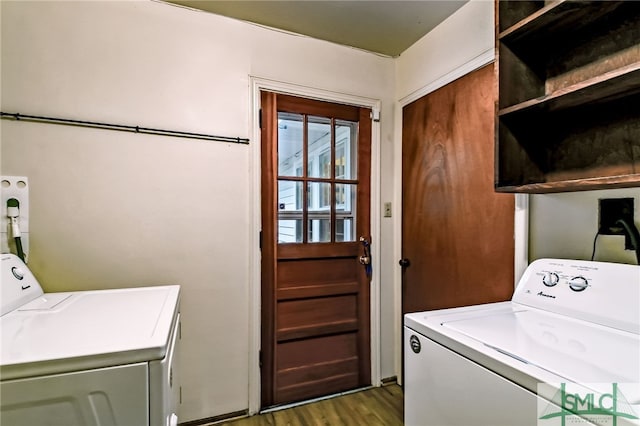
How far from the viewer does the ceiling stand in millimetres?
1781

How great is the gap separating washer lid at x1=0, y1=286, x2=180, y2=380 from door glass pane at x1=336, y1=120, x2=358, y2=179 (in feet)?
4.40

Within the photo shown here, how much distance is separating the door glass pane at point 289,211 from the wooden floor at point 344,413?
1.05m

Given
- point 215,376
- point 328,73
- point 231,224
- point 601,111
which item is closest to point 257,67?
point 328,73

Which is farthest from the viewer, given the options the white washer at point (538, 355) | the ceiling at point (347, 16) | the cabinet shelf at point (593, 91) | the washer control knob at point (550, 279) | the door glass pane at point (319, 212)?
the door glass pane at point (319, 212)

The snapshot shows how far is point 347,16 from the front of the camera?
1.89 m

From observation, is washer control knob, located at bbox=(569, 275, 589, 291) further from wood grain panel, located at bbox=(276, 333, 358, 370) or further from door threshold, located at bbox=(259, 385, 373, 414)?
door threshold, located at bbox=(259, 385, 373, 414)

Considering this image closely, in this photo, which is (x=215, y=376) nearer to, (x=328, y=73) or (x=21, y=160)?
(x=21, y=160)

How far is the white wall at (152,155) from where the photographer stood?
154 cm

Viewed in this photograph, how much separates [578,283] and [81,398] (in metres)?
1.60

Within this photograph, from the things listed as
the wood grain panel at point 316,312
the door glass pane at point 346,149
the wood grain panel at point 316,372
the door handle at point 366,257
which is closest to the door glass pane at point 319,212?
the door glass pane at point 346,149

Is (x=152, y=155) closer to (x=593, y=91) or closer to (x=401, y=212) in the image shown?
(x=401, y=212)

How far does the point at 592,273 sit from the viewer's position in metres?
1.15

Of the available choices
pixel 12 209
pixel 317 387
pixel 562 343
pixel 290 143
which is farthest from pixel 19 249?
pixel 562 343

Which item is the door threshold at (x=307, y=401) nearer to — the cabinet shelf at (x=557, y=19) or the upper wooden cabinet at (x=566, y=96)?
the upper wooden cabinet at (x=566, y=96)
